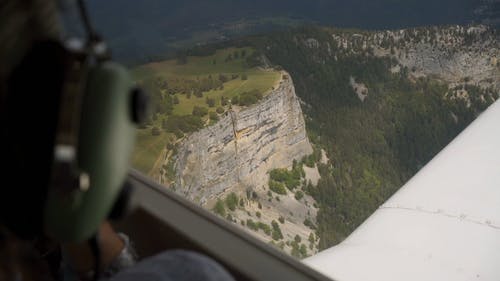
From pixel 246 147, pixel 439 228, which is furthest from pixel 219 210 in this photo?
pixel 246 147

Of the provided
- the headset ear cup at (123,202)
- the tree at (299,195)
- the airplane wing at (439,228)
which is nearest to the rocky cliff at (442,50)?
the tree at (299,195)

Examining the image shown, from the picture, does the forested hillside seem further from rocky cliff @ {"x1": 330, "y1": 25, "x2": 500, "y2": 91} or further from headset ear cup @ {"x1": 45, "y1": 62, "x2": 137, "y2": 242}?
headset ear cup @ {"x1": 45, "y1": 62, "x2": 137, "y2": 242}

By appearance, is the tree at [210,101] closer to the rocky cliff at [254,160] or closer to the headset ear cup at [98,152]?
the rocky cliff at [254,160]

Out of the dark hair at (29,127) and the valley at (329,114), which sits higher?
the dark hair at (29,127)

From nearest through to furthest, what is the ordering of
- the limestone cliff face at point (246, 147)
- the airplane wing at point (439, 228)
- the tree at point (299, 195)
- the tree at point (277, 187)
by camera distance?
1. the airplane wing at point (439, 228)
2. the tree at point (299, 195)
3. the tree at point (277, 187)
4. the limestone cliff face at point (246, 147)

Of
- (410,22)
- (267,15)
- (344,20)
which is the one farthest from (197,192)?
(410,22)

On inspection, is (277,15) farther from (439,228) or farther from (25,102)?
(25,102)

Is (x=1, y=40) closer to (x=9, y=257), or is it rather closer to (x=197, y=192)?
(x=9, y=257)
